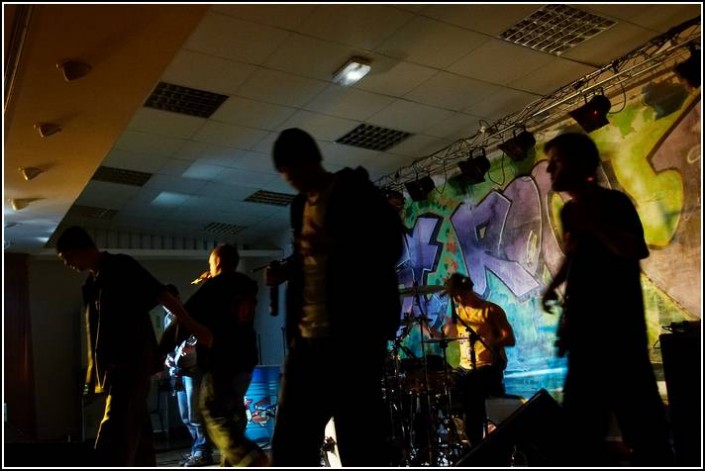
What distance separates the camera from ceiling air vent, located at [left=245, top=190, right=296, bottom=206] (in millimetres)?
9750

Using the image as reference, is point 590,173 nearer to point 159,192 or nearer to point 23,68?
point 23,68

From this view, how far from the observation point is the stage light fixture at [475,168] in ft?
23.7

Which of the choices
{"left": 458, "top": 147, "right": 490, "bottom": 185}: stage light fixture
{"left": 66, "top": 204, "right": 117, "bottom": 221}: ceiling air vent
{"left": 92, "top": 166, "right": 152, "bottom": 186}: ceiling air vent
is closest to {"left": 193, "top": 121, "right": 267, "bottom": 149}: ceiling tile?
{"left": 92, "top": 166, "right": 152, "bottom": 186}: ceiling air vent

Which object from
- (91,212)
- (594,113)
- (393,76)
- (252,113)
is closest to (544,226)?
(594,113)

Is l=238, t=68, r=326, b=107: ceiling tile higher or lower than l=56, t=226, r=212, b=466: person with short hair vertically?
higher

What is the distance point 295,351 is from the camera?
1.98 metres

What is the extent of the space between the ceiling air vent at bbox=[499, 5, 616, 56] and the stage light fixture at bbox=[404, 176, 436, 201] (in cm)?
274

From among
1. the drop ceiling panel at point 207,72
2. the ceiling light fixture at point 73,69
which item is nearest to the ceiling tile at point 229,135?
the drop ceiling panel at point 207,72

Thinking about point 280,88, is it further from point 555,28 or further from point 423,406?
point 423,406

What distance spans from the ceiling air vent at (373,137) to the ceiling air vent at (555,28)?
2217mm

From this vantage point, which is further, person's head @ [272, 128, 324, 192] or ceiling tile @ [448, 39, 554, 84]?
ceiling tile @ [448, 39, 554, 84]

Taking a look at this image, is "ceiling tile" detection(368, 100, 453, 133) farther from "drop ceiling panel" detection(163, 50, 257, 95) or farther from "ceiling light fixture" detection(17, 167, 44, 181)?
"ceiling light fixture" detection(17, 167, 44, 181)

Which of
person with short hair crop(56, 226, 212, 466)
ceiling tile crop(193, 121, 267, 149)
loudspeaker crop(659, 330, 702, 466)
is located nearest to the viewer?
loudspeaker crop(659, 330, 702, 466)

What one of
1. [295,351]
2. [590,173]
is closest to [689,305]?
[590,173]
